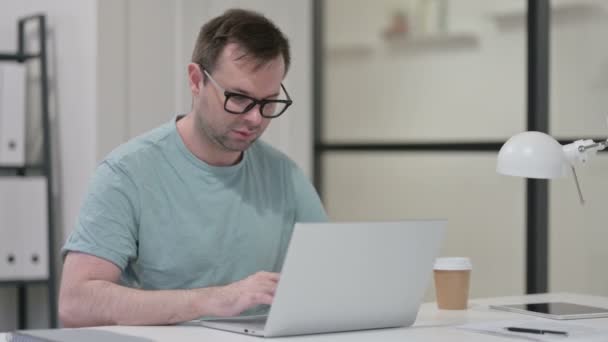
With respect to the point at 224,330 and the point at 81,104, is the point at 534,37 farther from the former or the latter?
the point at 224,330

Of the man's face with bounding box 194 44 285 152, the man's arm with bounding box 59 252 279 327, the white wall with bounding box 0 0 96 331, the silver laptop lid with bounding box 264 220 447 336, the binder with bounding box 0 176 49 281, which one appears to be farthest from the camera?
the binder with bounding box 0 176 49 281

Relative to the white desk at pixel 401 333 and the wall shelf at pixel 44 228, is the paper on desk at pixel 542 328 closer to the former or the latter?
the white desk at pixel 401 333

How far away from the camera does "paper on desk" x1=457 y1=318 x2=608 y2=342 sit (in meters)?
1.90

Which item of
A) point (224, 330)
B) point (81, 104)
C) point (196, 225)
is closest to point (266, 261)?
point (196, 225)

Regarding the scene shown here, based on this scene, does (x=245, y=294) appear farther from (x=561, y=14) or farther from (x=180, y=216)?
(x=561, y=14)

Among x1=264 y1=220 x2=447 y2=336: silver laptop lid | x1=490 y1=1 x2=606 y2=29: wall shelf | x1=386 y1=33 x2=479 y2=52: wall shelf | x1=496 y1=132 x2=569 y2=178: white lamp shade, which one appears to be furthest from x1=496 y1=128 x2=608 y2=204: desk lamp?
x1=386 y1=33 x2=479 y2=52: wall shelf

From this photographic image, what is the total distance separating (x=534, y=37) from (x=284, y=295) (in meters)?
1.74

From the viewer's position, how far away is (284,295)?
176 cm

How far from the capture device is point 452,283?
2.36 metres

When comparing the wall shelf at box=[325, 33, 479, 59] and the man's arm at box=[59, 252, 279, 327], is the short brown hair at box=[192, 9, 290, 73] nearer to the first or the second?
the man's arm at box=[59, 252, 279, 327]

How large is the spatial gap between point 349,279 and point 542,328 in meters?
0.42

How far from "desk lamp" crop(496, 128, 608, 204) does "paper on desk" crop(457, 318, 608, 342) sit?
293 mm

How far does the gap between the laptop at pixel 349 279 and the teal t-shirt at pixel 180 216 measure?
0.81 feet

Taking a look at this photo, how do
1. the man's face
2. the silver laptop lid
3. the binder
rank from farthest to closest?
the binder, the man's face, the silver laptop lid
